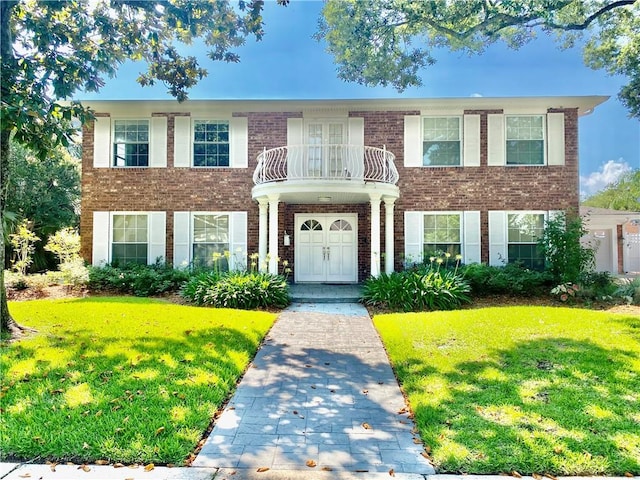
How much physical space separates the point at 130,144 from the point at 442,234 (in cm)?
1039

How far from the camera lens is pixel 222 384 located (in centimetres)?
417

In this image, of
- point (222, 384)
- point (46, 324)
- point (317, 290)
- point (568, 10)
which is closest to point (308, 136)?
point (317, 290)

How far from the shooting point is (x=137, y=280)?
412 inches

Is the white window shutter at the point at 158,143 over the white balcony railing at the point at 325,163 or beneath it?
over

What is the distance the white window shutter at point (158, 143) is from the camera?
12156 mm

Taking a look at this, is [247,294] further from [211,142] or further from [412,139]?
[412,139]

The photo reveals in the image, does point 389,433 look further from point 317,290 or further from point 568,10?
point 568,10

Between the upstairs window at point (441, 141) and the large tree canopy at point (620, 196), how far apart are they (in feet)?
92.5

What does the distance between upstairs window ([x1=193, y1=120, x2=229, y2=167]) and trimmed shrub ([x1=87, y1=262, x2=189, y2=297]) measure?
3.63 meters

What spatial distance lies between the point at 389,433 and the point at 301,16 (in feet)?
29.6

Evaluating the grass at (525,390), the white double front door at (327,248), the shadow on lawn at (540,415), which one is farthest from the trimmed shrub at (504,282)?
the shadow on lawn at (540,415)

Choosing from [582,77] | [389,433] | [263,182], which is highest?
[582,77]

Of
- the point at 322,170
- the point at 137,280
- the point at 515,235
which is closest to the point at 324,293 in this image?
the point at 322,170

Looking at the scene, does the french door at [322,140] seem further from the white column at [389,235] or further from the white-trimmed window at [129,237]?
the white-trimmed window at [129,237]
